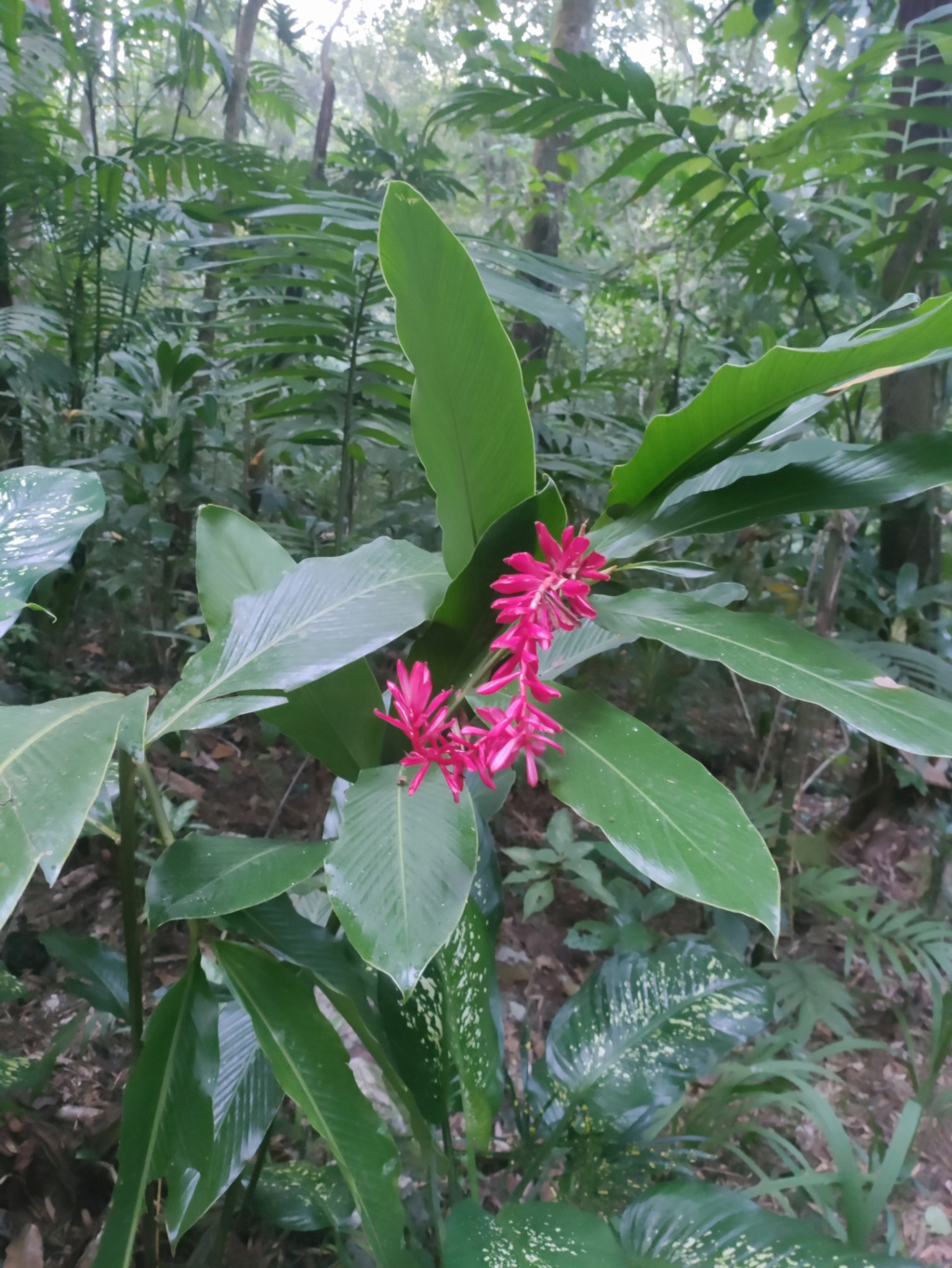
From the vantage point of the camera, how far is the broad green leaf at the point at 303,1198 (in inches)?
30.6

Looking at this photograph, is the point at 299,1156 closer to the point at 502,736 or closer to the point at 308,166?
the point at 502,736

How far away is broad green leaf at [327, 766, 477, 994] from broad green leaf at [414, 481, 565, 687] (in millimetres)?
115

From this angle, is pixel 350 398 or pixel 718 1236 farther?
pixel 350 398

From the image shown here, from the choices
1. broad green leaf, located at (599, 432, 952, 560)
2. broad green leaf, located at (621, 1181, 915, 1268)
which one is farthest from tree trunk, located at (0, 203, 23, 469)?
broad green leaf, located at (621, 1181, 915, 1268)

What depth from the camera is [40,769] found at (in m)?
0.40

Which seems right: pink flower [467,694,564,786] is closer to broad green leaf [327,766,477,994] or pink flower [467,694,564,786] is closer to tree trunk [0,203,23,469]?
broad green leaf [327,766,477,994]

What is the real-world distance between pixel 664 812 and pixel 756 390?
0.30m

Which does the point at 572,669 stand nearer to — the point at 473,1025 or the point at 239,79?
the point at 473,1025

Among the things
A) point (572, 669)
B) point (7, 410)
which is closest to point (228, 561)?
point (572, 669)

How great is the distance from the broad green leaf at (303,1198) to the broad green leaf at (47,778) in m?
0.65

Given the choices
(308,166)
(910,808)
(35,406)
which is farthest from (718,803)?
(308,166)

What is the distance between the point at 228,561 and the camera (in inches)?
26.5

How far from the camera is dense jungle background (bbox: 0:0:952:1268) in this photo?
36.8 inches

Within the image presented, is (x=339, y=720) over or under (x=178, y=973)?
over
